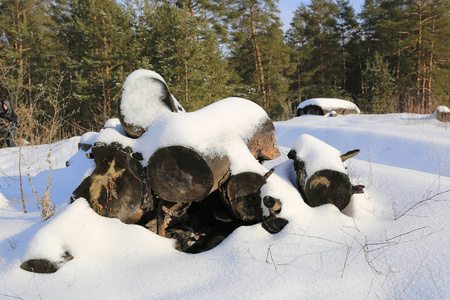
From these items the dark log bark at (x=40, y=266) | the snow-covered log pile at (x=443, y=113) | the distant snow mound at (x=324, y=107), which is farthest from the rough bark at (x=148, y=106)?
the distant snow mound at (x=324, y=107)

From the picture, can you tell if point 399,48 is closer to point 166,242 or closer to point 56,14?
point 166,242

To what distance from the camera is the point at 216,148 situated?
71.0 inches

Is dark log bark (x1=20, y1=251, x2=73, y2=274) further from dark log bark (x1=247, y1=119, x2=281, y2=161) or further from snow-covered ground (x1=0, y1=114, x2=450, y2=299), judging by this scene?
dark log bark (x1=247, y1=119, x2=281, y2=161)

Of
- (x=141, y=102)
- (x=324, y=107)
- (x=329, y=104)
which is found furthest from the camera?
(x=329, y=104)

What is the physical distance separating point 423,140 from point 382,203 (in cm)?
282

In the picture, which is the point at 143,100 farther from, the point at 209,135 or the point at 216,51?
the point at 216,51

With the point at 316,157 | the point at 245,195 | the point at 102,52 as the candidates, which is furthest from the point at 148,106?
the point at 102,52

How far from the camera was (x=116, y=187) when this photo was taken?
77.1 inches

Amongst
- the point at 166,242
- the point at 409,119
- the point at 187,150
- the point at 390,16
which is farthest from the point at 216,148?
the point at 390,16

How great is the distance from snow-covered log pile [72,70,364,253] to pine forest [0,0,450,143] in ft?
29.1

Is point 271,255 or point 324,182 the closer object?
point 271,255

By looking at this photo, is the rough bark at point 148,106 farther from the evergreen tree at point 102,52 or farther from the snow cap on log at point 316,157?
the evergreen tree at point 102,52

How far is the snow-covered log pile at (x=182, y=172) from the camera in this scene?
1.78 meters

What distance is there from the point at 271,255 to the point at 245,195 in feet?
1.59
